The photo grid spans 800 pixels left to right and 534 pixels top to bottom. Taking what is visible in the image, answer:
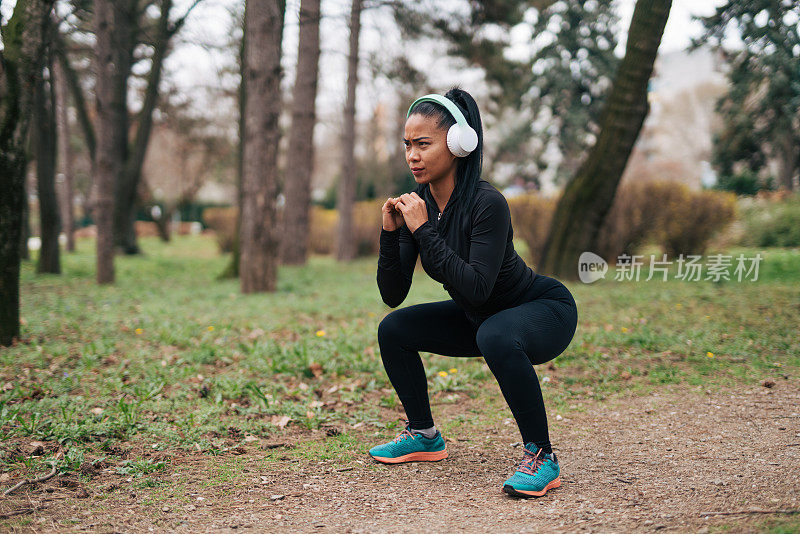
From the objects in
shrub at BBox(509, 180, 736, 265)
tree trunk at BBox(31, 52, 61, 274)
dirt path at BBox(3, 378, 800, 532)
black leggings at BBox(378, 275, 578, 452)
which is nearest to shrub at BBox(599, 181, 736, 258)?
shrub at BBox(509, 180, 736, 265)

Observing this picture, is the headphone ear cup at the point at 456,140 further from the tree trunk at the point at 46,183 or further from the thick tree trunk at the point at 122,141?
the thick tree trunk at the point at 122,141

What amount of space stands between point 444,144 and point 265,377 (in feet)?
9.54

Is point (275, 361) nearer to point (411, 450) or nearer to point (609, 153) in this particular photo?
point (411, 450)

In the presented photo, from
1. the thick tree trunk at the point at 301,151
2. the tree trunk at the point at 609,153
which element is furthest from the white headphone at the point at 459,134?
the thick tree trunk at the point at 301,151

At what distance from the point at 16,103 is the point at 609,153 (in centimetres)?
750

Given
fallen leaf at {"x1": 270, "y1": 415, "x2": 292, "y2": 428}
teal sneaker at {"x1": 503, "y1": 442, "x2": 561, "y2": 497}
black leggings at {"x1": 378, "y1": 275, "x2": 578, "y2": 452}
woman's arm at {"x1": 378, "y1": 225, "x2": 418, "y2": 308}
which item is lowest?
fallen leaf at {"x1": 270, "y1": 415, "x2": 292, "y2": 428}

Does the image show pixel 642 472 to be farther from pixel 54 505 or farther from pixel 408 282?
pixel 54 505

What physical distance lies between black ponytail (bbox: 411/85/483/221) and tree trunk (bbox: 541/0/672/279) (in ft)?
22.9

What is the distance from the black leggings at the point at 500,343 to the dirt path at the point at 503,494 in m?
0.35

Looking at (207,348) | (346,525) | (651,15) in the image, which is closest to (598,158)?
(651,15)

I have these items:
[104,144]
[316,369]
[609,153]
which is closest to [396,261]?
[316,369]

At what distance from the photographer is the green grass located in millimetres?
4105

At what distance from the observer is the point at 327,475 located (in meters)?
3.37

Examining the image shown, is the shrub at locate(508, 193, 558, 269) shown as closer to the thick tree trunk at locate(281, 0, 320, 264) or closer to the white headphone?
the thick tree trunk at locate(281, 0, 320, 264)
